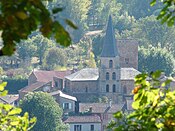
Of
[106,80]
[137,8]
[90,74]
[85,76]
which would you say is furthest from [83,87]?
[137,8]

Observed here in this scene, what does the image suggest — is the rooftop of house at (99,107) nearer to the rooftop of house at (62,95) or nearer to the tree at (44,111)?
the rooftop of house at (62,95)

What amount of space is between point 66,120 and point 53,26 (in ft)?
137

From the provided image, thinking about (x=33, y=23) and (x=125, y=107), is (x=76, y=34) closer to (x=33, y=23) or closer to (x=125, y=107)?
(x=125, y=107)

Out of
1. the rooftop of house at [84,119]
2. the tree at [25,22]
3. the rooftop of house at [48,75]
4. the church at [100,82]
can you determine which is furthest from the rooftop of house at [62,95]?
the tree at [25,22]

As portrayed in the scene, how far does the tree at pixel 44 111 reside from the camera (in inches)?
1683

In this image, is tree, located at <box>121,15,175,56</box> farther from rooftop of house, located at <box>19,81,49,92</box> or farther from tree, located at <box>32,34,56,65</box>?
rooftop of house, located at <box>19,81,49,92</box>

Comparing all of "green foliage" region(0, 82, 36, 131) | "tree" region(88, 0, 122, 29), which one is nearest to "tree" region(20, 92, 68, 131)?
"tree" region(88, 0, 122, 29)

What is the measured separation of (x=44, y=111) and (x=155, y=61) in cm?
1597

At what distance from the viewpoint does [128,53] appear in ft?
191

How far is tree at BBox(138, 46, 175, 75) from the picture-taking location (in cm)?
5828

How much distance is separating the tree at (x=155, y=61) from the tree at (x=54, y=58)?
561cm

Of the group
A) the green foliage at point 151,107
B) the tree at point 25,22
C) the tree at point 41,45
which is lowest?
the tree at point 41,45

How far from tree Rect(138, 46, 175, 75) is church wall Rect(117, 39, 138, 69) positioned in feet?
2.03

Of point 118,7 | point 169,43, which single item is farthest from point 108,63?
point 118,7
